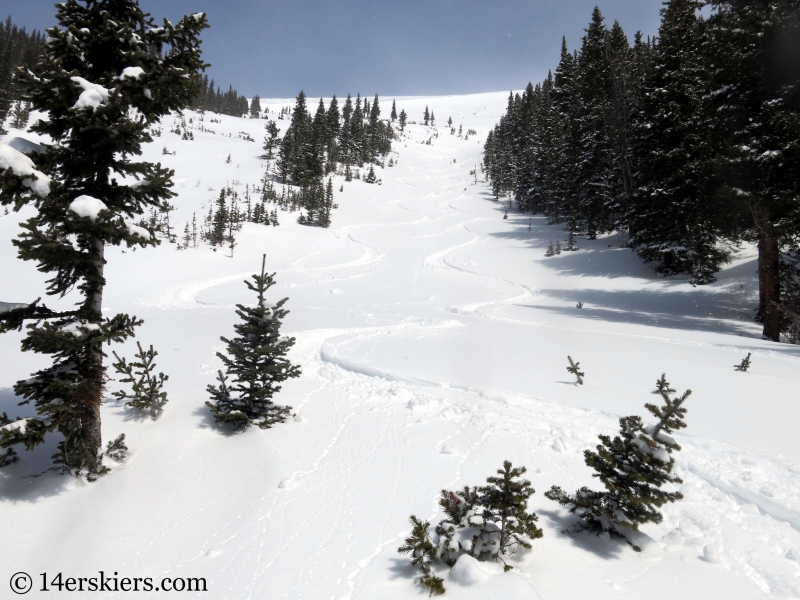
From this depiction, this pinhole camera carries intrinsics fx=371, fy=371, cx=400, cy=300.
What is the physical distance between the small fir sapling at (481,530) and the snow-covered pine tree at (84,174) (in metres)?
4.54

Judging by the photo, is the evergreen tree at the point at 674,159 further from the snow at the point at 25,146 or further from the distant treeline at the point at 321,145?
the distant treeline at the point at 321,145

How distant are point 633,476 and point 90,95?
24.0 feet

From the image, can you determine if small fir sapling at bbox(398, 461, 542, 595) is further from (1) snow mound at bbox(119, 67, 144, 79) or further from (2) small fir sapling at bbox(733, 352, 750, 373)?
(2) small fir sapling at bbox(733, 352, 750, 373)

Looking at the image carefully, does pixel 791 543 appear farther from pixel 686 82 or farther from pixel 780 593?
pixel 686 82

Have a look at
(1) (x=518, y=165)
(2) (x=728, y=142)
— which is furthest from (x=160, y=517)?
(1) (x=518, y=165)

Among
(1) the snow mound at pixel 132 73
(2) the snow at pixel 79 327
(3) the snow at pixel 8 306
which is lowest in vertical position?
(2) the snow at pixel 79 327

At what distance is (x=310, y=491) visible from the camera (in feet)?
16.9

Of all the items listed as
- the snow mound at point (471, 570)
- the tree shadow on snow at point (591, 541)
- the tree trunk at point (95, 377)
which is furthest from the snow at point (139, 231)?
the tree shadow on snow at point (591, 541)

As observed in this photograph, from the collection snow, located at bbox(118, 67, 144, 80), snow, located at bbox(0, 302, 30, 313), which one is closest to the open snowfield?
snow, located at bbox(0, 302, 30, 313)

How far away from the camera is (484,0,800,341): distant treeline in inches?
515

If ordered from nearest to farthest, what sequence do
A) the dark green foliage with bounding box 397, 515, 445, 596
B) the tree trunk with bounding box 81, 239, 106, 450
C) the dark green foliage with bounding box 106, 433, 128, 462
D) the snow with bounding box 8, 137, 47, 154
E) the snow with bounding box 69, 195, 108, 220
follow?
the dark green foliage with bounding box 397, 515, 445, 596, the snow with bounding box 69, 195, 108, 220, the snow with bounding box 8, 137, 47, 154, the tree trunk with bounding box 81, 239, 106, 450, the dark green foliage with bounding box 106, 433, 128, 462

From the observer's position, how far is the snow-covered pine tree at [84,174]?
14.1 ft

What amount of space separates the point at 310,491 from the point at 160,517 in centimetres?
184

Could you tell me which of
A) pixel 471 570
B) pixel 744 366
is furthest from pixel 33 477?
pixel 744 366
